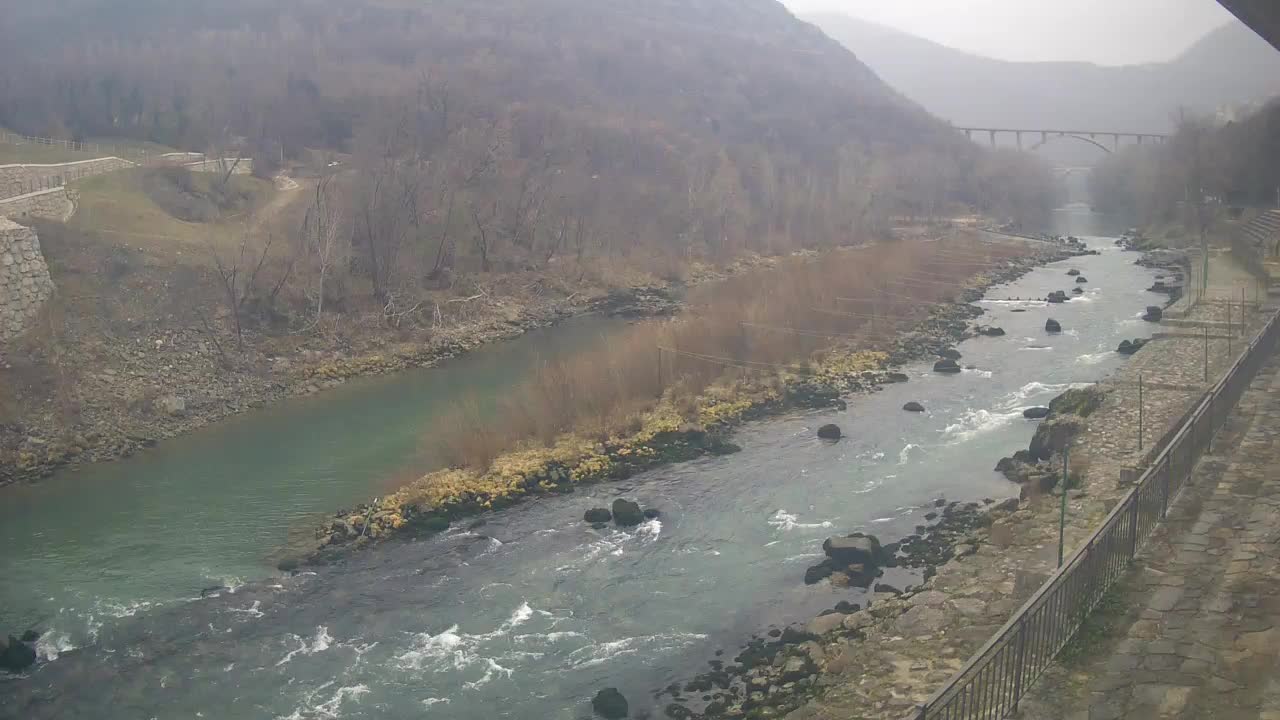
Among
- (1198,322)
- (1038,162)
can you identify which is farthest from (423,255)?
(1038,162)

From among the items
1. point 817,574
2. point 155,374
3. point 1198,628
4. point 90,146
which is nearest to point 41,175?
point 155,374

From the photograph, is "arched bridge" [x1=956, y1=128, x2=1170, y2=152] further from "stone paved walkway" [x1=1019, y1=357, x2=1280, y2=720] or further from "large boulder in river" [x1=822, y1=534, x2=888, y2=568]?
"stone paved walkway" [x1=1019, y1=357, x2=1280, y2=720]

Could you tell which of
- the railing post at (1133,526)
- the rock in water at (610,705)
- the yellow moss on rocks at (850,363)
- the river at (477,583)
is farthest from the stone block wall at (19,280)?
the railing post at (1133,526)

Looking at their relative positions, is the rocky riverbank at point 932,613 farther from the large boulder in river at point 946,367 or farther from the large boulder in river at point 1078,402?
the large boulder in river at point 946,367

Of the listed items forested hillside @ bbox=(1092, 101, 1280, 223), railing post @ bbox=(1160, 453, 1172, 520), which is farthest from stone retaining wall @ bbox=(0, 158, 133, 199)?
forested hillside @ bbox=(1092, 101, 1280, 223)

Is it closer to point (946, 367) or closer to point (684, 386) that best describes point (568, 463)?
point (684, 386)
